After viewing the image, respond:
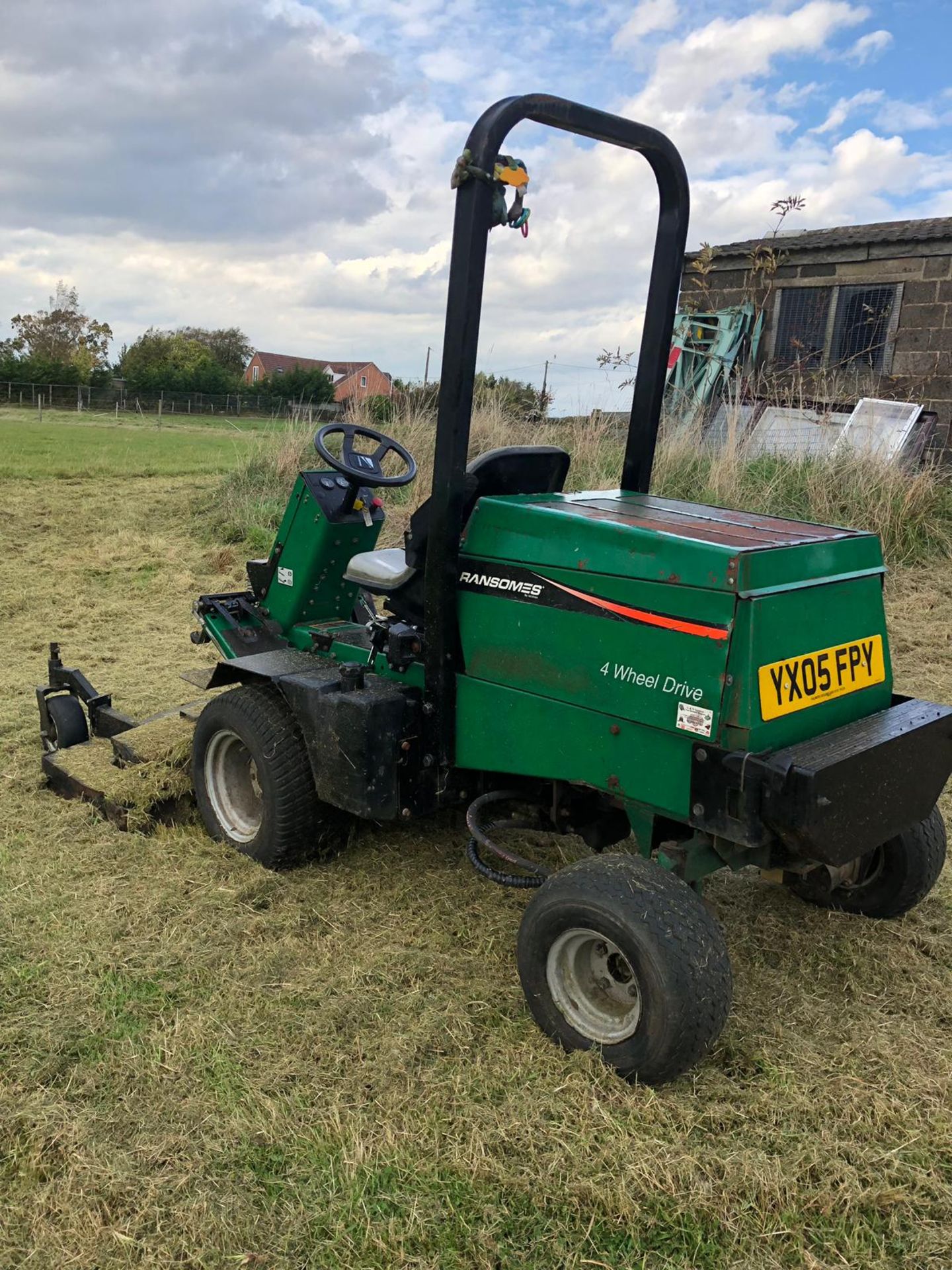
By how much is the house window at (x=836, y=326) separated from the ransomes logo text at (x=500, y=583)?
9175 millimetres

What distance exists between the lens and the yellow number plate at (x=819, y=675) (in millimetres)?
2492

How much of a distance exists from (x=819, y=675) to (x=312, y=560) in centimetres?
205

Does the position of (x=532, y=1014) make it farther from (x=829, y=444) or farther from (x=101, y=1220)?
(x=829, y=444)

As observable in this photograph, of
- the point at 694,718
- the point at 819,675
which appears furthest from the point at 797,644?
the point at 694,718

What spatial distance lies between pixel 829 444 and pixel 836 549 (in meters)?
6.44

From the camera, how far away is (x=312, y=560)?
13.0 feet

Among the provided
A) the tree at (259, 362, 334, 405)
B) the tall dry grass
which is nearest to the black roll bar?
the tall dry grass

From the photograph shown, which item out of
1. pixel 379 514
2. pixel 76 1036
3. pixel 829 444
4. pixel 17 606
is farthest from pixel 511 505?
pixel 829 444

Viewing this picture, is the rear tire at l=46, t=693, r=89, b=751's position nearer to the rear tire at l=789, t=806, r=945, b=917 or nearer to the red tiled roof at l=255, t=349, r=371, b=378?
the rear tire at l=789, t=806, r=945, b=917

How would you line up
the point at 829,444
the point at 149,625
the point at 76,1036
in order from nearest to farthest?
the point at 76,1036 → the point at 149,625 → the point at 829,444

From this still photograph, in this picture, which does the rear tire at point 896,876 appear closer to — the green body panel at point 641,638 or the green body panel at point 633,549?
the green body panel at point 641,638

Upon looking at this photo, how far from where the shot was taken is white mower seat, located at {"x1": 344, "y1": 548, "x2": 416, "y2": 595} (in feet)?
10.9

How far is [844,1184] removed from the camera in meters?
2.14

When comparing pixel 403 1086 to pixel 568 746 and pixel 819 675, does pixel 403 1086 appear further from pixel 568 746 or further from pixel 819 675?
pixel 819 675
